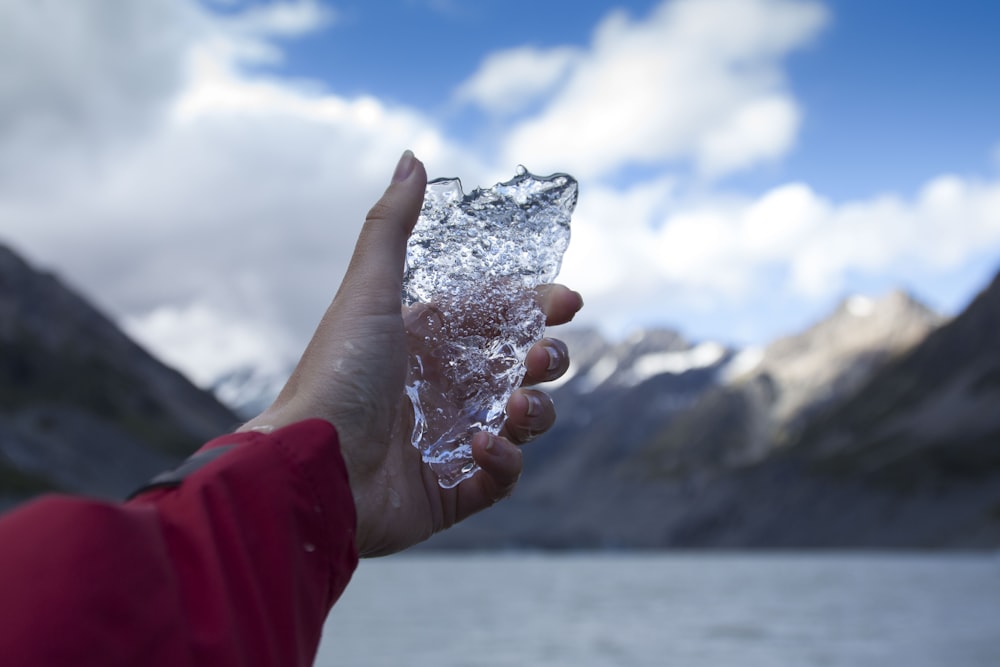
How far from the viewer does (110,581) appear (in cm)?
129

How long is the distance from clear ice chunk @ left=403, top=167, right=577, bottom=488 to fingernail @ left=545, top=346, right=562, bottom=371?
0.56 ft

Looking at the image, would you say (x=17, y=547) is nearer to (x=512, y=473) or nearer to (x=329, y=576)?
(x=329, y=576)

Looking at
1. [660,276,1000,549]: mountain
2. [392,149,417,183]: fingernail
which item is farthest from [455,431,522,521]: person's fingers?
[660,276,1000,549]: mountain

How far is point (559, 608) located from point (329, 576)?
72.7 metres

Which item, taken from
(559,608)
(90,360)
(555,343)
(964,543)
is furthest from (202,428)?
(555,343)

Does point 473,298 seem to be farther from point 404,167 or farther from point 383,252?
point 383,252

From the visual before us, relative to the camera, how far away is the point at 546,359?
345 centimetres

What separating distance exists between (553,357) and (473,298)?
39 cm

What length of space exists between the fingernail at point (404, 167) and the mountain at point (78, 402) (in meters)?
101

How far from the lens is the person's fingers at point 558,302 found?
11.8ft

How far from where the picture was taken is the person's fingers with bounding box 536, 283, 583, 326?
11.8 feet

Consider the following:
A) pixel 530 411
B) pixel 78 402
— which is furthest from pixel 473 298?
pixel 78 402

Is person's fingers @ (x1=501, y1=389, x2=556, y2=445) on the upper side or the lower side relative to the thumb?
Answer: lower

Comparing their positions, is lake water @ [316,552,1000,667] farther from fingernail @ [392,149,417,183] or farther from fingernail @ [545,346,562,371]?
fingernail @ [392,149,417,183]
